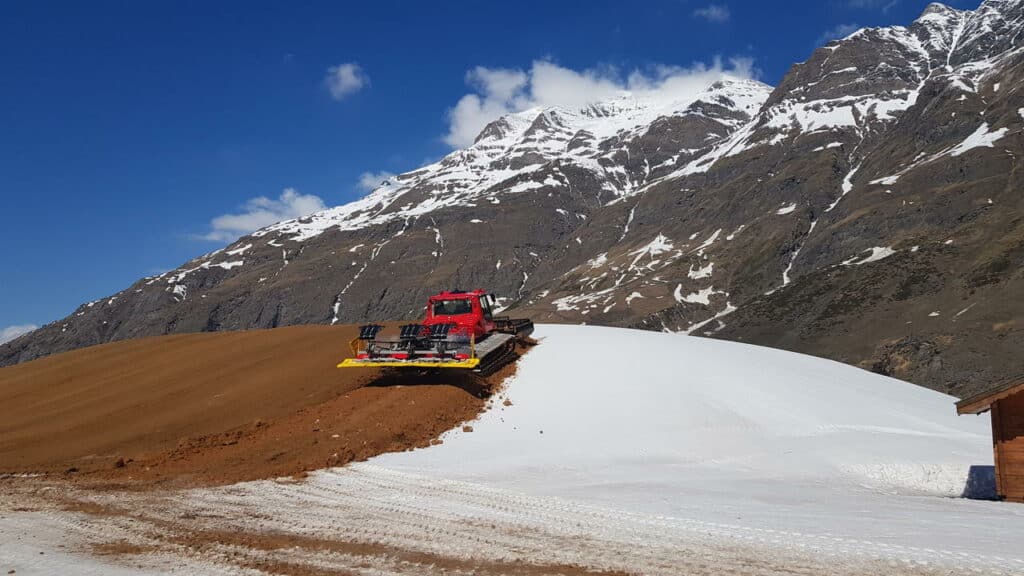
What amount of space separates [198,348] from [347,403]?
35.2 ft

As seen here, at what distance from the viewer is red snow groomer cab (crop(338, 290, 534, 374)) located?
55.1 feet

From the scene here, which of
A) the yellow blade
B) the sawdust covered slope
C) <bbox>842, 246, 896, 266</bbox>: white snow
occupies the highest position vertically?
<bbox>842, 246, 896, 266</bbox>: white snow

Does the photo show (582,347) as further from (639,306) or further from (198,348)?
(639,306)

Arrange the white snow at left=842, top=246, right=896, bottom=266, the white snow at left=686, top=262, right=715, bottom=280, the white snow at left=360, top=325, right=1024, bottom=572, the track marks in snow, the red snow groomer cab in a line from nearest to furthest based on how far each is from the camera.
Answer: the track marks in snow, the white snow at left=360, top=325, right=1024, bottom=572, the red snow groomer cab, the white snow at left=842, top=246, right=896, bottom=266, the white snow at left=686, top=262, right=715, bottom=280

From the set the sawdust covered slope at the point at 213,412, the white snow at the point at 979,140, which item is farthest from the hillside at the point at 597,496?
the white snow at the point at 979,140

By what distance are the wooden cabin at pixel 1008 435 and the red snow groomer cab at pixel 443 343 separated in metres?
11.9

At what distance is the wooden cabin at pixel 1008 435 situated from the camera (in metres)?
13.5

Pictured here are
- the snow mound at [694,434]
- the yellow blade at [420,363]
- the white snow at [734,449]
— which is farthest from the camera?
the yellow blade at [420,363]

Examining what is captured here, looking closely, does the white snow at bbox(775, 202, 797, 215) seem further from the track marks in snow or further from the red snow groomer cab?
the track marks in snow

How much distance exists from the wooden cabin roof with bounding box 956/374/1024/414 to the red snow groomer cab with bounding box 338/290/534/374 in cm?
1159

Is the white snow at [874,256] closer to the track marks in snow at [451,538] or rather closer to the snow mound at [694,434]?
the snow mound at [694,434]

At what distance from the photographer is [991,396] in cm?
1398

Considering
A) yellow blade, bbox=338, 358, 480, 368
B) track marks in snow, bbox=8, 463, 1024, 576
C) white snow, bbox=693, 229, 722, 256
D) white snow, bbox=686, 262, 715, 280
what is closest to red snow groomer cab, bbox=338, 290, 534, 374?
yellow blade, bbox=338, 358, 480, 368

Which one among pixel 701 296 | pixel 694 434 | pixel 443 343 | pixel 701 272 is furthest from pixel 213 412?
pixel 701 272
